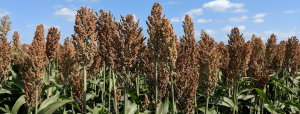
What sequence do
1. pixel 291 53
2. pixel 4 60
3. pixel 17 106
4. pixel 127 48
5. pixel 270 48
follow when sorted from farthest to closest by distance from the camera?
pixel 270 48, pixel 291 53, pixel 4 60, pixel 17 106, pixel 127 48

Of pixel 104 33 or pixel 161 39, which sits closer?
pixel 161 39

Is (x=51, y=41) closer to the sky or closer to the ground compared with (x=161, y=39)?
closer to the sky

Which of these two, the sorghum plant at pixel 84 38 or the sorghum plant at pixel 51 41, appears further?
the sorghum plant at pixel 51 41

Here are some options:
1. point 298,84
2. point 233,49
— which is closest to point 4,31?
point 233,49

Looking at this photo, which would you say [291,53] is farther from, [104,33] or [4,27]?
[4,27]

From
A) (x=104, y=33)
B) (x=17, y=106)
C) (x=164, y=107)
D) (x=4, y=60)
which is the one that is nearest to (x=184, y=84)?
(x=164, y=107)

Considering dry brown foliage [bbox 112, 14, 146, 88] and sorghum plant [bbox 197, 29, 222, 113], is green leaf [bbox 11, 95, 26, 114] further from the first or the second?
sorghum plant [bbox 197, 29, 222, 113]

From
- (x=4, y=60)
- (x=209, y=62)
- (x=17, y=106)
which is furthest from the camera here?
(x=4, y=60)

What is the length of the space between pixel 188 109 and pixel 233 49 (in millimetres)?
1818

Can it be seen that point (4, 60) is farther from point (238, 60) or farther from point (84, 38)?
point (238, 60)

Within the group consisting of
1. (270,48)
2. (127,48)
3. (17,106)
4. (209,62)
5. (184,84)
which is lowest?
(17,106)

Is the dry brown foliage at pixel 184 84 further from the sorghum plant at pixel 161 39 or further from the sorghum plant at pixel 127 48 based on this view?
the sorghum plant at pixel 127 48

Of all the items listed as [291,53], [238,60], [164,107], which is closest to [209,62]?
[238,60]

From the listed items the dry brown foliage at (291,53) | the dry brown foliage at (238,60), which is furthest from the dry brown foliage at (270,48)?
the dry brown foliage at (238,60)
